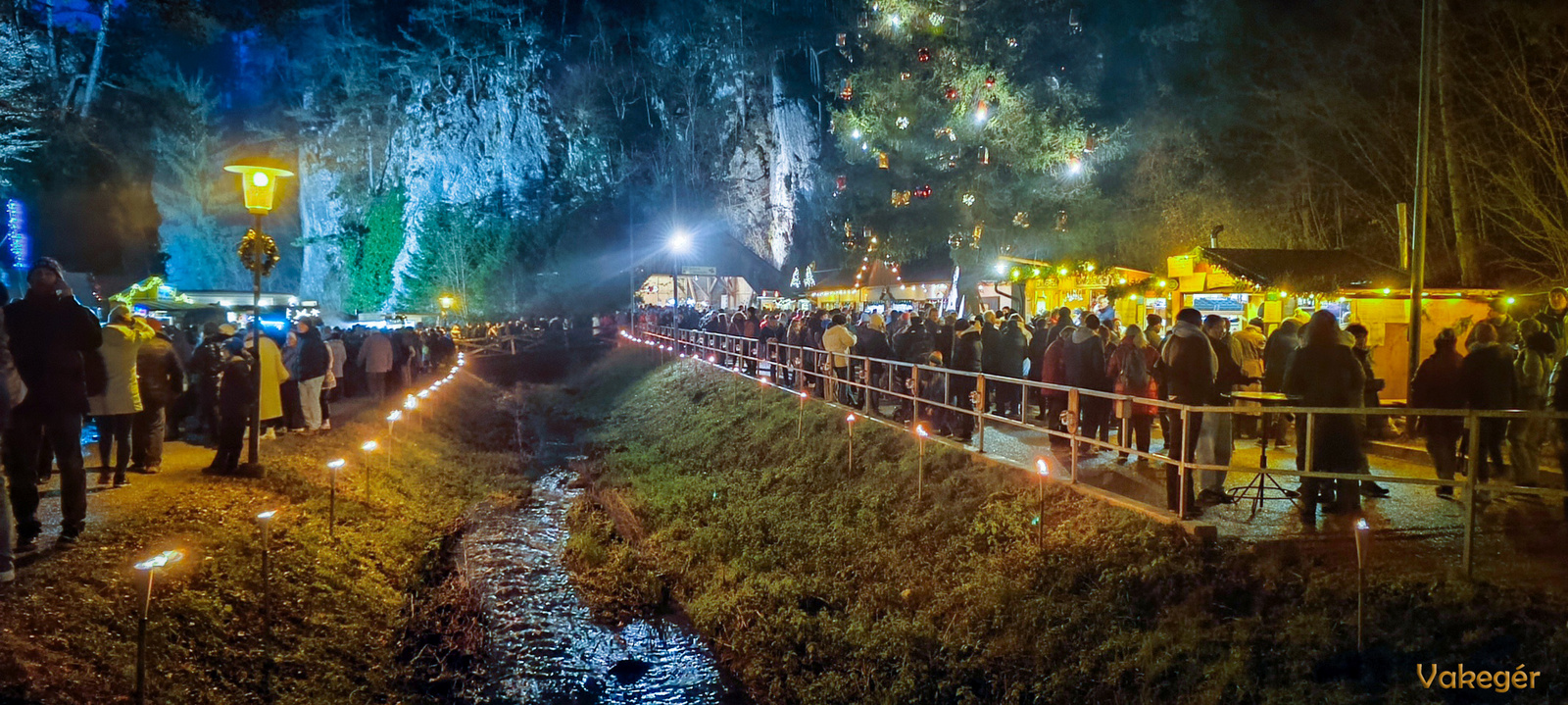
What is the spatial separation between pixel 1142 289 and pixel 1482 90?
5.89m

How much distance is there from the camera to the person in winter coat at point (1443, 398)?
7305 mm

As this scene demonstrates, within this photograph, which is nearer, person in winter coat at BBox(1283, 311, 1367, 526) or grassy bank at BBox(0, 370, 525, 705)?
grassy bank at BBox(0, 370, 525, 705)

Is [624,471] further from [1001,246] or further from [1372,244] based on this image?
[1001,246]

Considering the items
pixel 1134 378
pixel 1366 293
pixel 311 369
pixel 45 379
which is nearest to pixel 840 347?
pixel 1134 378

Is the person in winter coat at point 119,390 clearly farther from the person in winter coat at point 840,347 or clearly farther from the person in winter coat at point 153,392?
the person in winter coat at point 840,347

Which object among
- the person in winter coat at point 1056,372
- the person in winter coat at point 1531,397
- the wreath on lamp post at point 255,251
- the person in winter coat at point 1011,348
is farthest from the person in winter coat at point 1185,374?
the wreath on lamp post at point 255,251

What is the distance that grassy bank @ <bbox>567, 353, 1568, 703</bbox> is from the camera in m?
4.82

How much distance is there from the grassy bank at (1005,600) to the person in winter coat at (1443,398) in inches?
107

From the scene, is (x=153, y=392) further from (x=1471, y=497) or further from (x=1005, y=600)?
(x=1471, y=497)

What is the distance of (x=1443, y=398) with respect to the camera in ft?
24.8

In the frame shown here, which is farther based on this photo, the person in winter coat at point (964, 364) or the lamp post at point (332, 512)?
the person in winter coat at point (964, 364)

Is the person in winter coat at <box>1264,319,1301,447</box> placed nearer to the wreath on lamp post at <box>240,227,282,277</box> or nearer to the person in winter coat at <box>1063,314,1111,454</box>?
the person in winter coat at <box>1063,314,1111,454</box>

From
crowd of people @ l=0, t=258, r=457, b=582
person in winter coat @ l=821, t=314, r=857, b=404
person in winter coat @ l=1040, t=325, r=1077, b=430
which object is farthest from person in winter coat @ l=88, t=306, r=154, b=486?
person in winter coat @ l=1040, t=325, r=1077, b=430

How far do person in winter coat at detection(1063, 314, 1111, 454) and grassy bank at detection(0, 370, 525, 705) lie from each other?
713 centimetres
